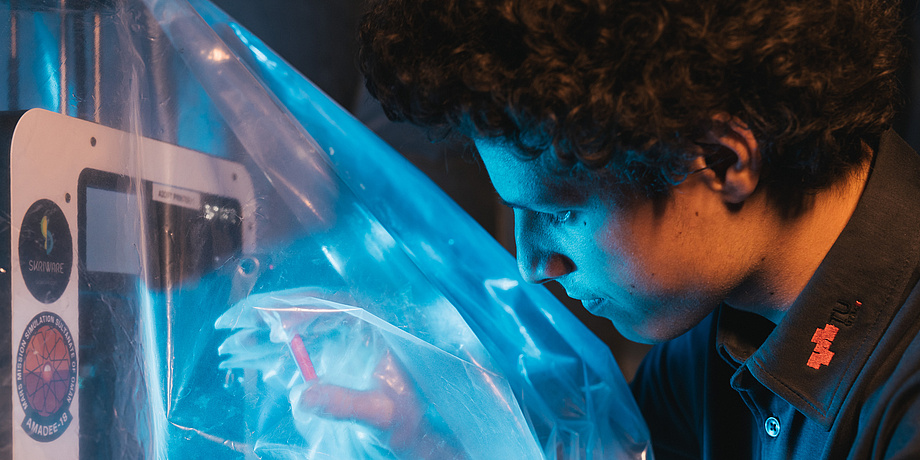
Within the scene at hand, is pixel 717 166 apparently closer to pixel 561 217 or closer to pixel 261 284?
pixel 561 217

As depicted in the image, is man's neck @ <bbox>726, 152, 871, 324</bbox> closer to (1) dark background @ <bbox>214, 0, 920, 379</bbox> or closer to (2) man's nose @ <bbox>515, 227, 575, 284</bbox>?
(2) man's nose @ <bbox>515, 227, 575, 284</bbox>

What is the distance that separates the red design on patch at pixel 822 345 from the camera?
0.60 m

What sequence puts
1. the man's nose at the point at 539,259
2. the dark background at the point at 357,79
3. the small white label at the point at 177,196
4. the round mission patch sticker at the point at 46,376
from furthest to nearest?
the dark background at the point at 357,79 → the man's nose at the point at 539,259 → the small white label at the point at 177,196 → the round mission patch sticker at the point at 46,376

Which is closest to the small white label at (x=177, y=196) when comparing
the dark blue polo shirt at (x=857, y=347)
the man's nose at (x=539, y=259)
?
the man's nose at (x=539, y=259)

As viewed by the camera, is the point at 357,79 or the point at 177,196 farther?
the point at 357,79

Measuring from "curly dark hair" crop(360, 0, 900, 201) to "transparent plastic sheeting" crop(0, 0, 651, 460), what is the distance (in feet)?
0.41

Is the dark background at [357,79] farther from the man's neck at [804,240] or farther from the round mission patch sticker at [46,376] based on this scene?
the round mission patch sticker at [46,376]

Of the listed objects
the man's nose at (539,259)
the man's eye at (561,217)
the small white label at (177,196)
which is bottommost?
the man's nose at (539,259)

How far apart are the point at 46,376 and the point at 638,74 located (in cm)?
47

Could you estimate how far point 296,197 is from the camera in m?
0.59

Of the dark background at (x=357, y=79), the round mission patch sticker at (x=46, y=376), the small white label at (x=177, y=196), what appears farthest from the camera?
the dark background at (x=357, y=79)

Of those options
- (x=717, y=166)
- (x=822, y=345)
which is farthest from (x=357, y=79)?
(x=822, y=345)

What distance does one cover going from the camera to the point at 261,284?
568 mm

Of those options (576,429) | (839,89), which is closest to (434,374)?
(576,429)
